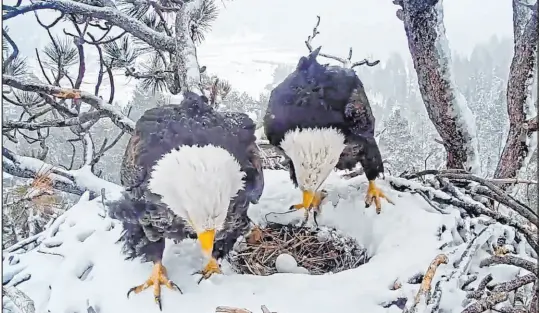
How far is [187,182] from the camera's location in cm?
68

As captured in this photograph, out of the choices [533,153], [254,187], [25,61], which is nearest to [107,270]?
[254,187]

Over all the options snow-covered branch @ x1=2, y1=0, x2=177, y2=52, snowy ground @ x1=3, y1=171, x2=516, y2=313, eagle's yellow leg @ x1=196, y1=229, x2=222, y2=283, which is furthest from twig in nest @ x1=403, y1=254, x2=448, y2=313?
snow-covered branch @ x1=2, y1=0, x2=177, y2=52

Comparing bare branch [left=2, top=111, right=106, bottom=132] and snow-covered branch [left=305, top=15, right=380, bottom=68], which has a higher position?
snow-covered branch [left=305, top=15, right=380, bottom=68]

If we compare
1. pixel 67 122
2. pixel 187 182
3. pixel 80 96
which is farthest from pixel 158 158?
pixel 67 122

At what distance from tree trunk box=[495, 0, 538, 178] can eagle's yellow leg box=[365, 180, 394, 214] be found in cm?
39

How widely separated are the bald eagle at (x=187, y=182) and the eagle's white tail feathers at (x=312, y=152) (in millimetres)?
89

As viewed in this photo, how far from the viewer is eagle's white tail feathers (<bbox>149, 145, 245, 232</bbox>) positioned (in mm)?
672

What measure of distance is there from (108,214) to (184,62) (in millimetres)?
376

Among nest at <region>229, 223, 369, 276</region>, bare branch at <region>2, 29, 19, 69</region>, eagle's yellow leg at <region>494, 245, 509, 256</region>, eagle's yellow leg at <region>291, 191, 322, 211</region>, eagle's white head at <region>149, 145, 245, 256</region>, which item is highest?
bare branch at <region>2, 29, 19, 69</region>

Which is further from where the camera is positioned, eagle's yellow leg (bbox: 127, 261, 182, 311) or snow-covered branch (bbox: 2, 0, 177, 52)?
snow-covered branch (bbox: 2, 0, 177, 52)

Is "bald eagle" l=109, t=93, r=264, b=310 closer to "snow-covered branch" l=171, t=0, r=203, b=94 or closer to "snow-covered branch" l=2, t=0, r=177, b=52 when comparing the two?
"snow-covered branch" l=171, t=0, r=203, b=94

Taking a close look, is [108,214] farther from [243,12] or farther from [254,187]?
[243,12]

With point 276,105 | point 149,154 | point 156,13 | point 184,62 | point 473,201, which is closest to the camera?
point 149,154

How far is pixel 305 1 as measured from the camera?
3.36 feet
